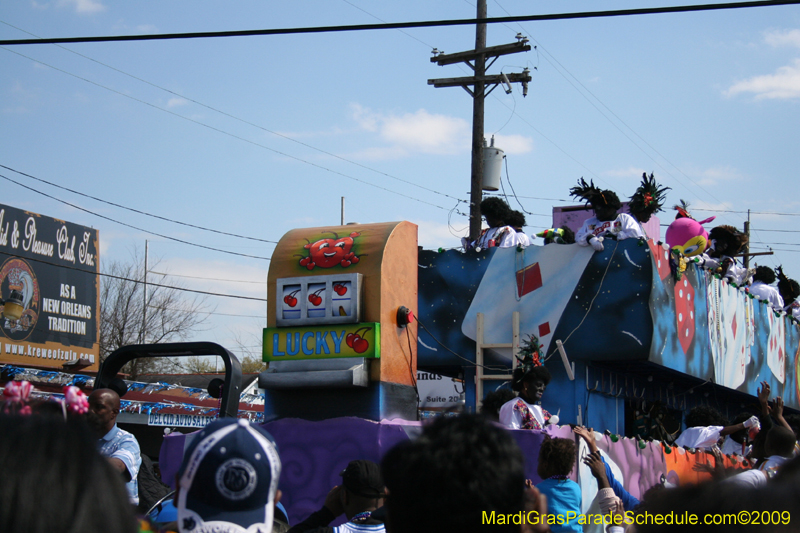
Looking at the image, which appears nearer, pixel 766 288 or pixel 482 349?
pixel 482 349

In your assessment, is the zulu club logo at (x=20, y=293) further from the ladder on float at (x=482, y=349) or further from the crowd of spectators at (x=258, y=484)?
the crowd of spectators at (x=258, y=484)

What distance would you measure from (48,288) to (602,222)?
58.6ft

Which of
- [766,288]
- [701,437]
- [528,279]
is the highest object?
[766,288]

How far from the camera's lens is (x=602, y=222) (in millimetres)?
11734

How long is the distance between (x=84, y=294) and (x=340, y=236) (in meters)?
18.2

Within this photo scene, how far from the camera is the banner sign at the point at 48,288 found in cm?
2197

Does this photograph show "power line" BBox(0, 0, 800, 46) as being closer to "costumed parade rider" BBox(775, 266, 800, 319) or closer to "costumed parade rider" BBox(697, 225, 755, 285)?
"costumed parade rider" BBox(697, 225, 755, 285)

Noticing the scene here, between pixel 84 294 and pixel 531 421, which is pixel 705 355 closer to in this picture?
pixel 531 421

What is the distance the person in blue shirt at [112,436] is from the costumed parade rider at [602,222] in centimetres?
754

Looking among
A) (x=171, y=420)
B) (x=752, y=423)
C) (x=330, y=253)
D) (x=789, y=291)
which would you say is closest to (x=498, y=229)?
(x=330, y=253)

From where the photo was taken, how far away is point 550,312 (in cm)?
1155

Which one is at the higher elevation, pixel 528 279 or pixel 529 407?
pixel 528 279

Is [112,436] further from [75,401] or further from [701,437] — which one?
[701,437]

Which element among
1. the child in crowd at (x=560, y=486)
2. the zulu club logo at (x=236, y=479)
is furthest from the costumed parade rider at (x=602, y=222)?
the zulu club logo at (x=236, y=479)
